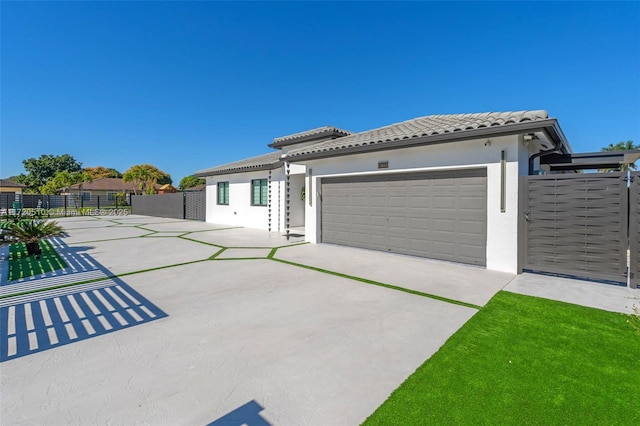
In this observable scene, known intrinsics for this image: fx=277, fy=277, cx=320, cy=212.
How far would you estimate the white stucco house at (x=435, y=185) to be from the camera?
6.14m

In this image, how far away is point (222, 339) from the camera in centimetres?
331

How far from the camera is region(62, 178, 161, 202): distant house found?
44.5m

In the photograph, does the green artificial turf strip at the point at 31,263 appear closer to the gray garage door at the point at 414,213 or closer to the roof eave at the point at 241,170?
the gray garage door at the point at 414,213

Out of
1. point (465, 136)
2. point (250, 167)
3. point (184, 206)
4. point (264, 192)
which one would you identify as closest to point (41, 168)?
point (184, 206)

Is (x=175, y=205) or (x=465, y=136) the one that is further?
(x=175, y=205)

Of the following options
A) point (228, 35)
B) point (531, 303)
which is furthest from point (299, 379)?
point (228, 35)

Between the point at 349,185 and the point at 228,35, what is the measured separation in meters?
11.5

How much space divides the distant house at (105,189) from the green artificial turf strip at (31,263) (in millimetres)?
40377

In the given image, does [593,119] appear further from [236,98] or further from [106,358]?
[106,358]

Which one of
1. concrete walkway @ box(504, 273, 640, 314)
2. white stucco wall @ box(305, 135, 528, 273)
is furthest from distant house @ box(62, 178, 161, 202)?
concrete walkway @ box(504, 273, 640, 314)

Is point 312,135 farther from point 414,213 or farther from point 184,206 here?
point 184,206

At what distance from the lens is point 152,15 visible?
12.2 meters

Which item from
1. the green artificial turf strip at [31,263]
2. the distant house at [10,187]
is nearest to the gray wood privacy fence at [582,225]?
the green artificial turf strip at [31,263]

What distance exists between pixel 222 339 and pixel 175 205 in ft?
71.2
